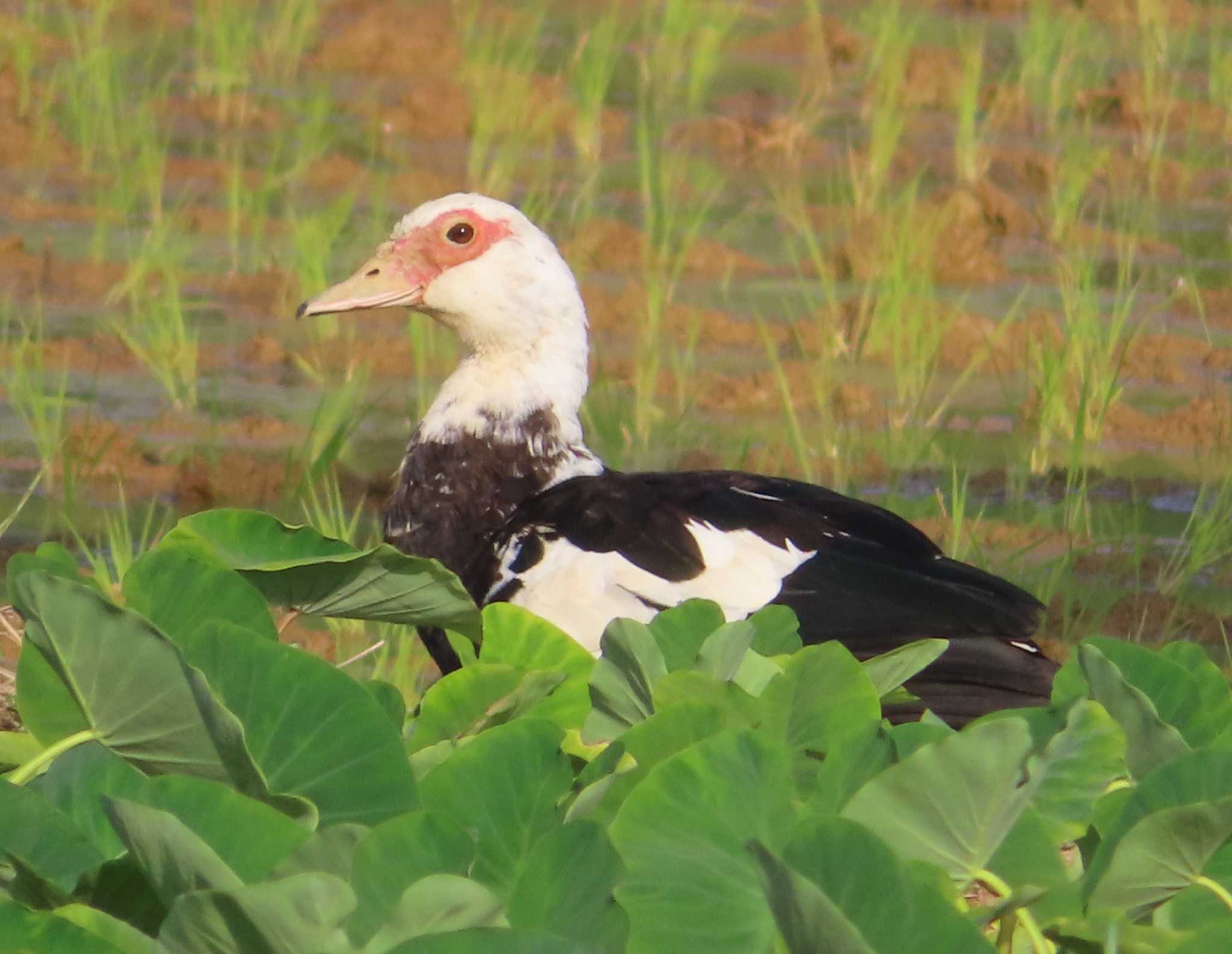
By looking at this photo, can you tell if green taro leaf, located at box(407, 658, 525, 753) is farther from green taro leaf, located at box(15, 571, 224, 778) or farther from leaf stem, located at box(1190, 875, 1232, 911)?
leaf stem, located at box(1190, 875, 1232, 911)

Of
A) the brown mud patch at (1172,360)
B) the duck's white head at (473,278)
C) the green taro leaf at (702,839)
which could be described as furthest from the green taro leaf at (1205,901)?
the brown mud patch at (1172,360)

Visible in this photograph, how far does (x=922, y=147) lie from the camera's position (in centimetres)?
819

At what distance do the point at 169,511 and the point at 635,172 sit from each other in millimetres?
3130

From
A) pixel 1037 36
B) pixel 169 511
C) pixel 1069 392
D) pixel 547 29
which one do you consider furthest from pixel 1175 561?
pixel 547 29

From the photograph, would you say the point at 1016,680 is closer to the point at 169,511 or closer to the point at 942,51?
the point at 169,511

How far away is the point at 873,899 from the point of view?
1.12 meters

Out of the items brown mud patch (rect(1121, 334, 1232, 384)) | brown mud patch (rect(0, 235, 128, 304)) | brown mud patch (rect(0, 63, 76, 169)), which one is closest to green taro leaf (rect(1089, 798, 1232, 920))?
brown mud patch (rect(1121, 334, 1232, 384))

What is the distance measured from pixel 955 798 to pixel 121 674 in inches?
18.2

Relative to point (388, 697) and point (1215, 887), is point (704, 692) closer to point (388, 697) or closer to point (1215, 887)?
point (388, 697)

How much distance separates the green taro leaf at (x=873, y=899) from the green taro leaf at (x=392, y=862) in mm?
196

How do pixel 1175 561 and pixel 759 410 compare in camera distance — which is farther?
pixel 759 410

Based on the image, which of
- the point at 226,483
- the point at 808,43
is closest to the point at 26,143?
the point at 226,483

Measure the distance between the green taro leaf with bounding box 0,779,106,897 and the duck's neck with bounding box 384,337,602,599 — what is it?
8.05 feet

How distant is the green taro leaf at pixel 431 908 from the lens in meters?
1.11
